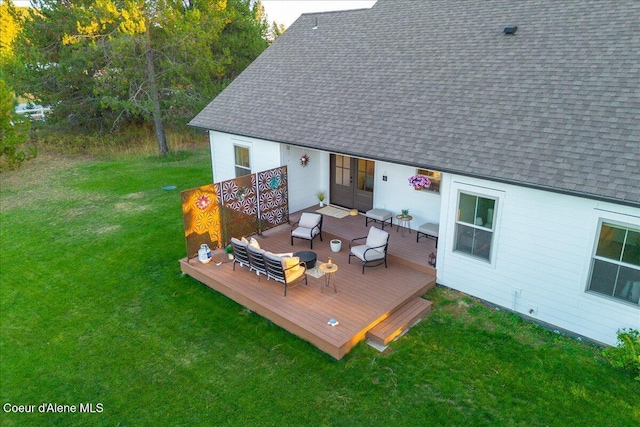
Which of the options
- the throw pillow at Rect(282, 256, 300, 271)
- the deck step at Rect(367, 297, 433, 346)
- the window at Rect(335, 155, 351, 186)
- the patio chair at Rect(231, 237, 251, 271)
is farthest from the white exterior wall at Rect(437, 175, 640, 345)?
the window at Rect(335, 155, 351, 186)

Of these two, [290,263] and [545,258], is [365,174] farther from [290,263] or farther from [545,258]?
[545,258]

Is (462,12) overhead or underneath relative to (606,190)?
overhead

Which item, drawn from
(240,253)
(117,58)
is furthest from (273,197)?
(117,58)

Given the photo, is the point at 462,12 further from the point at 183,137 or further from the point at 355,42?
the point at 183,137

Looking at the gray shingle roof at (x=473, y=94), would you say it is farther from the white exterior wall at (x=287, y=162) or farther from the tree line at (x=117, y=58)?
the tree line at (x=117, y=58)

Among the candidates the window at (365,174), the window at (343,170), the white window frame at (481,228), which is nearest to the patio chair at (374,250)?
the white window frame at (481,228)

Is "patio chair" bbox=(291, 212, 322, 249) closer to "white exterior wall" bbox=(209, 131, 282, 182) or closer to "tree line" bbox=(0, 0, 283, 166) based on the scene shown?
"white exterior wall" bbox=(209, 131, 282, 182)

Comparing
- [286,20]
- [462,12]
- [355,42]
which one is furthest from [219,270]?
[286,20]
